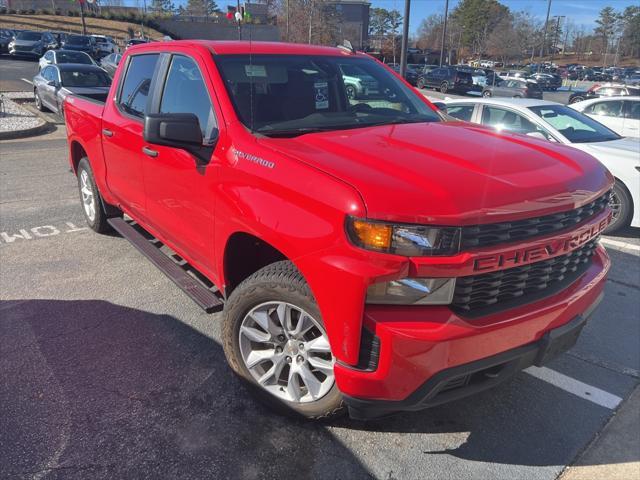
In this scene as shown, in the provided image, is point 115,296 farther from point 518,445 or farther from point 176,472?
point 518,445

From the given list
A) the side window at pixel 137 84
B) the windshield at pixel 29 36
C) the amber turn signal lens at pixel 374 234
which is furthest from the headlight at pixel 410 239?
the windshield at pixel 29 36

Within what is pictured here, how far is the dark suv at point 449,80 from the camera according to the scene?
33688 mm

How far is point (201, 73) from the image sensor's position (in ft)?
11.1

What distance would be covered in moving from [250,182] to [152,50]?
6.90 ft

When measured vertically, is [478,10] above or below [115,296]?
above

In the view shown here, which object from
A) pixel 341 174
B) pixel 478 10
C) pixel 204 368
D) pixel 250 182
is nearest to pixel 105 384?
pixel 204 368

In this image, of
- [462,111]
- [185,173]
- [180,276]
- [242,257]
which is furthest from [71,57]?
[242,257]

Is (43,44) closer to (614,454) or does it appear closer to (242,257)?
(242,257)

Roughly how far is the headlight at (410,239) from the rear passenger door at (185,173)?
1.20 m

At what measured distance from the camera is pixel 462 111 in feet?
26.7

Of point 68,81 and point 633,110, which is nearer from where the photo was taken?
point 633,110

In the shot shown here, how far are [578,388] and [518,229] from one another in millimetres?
1577

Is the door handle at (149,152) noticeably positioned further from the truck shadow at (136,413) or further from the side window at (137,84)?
the truck shadow at (136,413)

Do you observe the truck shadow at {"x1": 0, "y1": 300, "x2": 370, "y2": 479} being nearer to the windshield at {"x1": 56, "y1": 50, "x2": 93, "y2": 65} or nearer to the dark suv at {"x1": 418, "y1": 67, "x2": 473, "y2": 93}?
the windshield at {"x1": 56, "y1": 50, "x2": 93, "y2": 65}
